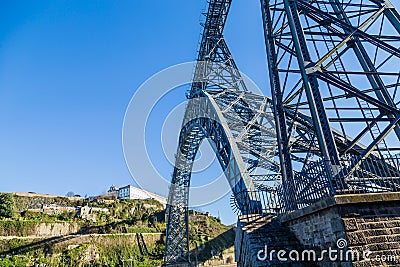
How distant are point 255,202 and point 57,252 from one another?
3729 cm

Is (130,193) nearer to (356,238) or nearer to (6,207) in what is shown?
(6,207)

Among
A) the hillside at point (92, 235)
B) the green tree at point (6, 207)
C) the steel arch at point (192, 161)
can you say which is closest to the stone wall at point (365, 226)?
the steel arch at point (192, 161)

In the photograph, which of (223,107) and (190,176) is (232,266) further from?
(223,107)

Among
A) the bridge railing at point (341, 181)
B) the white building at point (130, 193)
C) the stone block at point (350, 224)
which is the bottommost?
the stone block at point (350, 224)

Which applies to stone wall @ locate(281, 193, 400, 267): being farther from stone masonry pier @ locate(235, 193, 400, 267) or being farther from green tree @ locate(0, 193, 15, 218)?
green tree @ locate(0, 193, 15, 218)

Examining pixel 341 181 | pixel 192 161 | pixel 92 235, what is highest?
pixel 192 161

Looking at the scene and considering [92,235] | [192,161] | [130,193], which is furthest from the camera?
[130,193]

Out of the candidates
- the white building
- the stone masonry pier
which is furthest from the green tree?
the stone masonry pier

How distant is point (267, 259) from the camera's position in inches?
214

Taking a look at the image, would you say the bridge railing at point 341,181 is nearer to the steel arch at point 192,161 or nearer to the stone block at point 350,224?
the stone block at point 350,224

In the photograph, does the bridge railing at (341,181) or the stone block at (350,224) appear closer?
the stone block at (350,224)

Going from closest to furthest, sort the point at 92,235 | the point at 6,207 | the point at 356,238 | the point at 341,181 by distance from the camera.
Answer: the point at 356,238, the point at 341,181, the point at 92,235, the point at 6,207

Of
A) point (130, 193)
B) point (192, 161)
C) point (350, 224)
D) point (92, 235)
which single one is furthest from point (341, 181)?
point (130, 193)

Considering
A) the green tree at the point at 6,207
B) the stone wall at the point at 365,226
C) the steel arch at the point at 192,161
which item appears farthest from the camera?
the green tree at the point at 6,207
